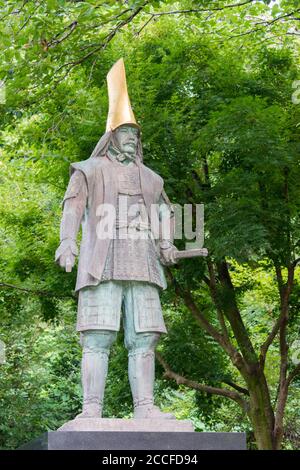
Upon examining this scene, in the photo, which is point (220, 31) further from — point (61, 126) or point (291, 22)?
point (61, 126)

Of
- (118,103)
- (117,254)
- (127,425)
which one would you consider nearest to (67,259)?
(117,254)

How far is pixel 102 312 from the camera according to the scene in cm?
737

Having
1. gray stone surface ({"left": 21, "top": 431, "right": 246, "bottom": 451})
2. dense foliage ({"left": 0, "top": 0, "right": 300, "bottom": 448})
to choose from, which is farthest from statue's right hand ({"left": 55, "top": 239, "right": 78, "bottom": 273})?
dense foliage ({"left": 0, "top": 0, "right": 300, "bottom": 448})

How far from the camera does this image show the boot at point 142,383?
727 cm

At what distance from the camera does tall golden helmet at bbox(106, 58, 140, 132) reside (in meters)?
7.96

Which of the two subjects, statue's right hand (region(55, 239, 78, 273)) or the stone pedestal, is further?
statue's right hand (region(55, 239, 78, 273))

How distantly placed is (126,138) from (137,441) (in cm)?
284

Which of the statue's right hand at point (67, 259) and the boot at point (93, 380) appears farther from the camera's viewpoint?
the statue's right hand at point (67, 259)

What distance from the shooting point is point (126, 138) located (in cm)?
800

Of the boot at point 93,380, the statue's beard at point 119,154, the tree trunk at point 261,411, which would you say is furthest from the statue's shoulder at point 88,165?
the tree trunk at point 261,411

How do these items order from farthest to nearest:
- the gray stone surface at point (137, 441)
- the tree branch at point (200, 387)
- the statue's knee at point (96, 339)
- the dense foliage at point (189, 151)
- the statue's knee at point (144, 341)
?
the tree branch at point (200, 387)
the dense foliage at point (189, 151)
the statue's knee at point (144, 341)
the statue's knee at point (96, 339)
the gray stone surface at point (137, 441)

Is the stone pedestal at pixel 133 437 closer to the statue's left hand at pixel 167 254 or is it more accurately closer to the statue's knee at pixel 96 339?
the statue's knee at pixel 96 339

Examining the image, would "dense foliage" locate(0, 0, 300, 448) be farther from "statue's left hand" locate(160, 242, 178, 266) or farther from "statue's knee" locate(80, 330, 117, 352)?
"statue's knee" locate(80, 330, 117, 352)

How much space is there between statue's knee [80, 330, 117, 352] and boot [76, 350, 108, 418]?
3 centimetres
